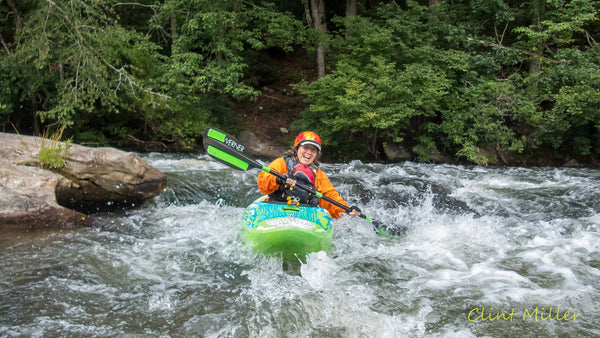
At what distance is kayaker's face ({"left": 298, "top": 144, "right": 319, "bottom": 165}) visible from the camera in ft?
14.9

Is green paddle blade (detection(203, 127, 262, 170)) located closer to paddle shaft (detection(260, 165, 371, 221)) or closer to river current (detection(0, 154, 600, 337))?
paddle shaft (detection(260, 165, 371, 221))

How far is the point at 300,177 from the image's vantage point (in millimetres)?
4578

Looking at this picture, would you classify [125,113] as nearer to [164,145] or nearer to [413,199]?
[164,145]

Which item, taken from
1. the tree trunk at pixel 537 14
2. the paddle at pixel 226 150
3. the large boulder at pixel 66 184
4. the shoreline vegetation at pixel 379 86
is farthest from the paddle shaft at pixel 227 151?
the tree trunk at pixel 537 14

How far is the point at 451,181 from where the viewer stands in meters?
7.77

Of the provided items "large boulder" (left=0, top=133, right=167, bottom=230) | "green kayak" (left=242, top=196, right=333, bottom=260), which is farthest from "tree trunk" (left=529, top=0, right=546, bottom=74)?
"large boulder" (left=0, top=133, right=167, bottom=230)

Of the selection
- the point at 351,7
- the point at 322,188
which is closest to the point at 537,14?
the point at 351,7

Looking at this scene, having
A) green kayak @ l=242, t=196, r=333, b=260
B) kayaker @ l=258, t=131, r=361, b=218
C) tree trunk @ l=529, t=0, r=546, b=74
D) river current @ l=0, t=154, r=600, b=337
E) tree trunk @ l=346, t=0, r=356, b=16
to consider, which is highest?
tree trunk @ l=346, t=0, r=356, b=16

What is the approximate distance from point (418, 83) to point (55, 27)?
7292 millimetres

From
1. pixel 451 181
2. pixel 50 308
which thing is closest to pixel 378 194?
pixel 451 181

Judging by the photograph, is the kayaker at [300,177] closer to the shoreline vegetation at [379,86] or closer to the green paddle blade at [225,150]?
the green paddle blade at [225,150]
